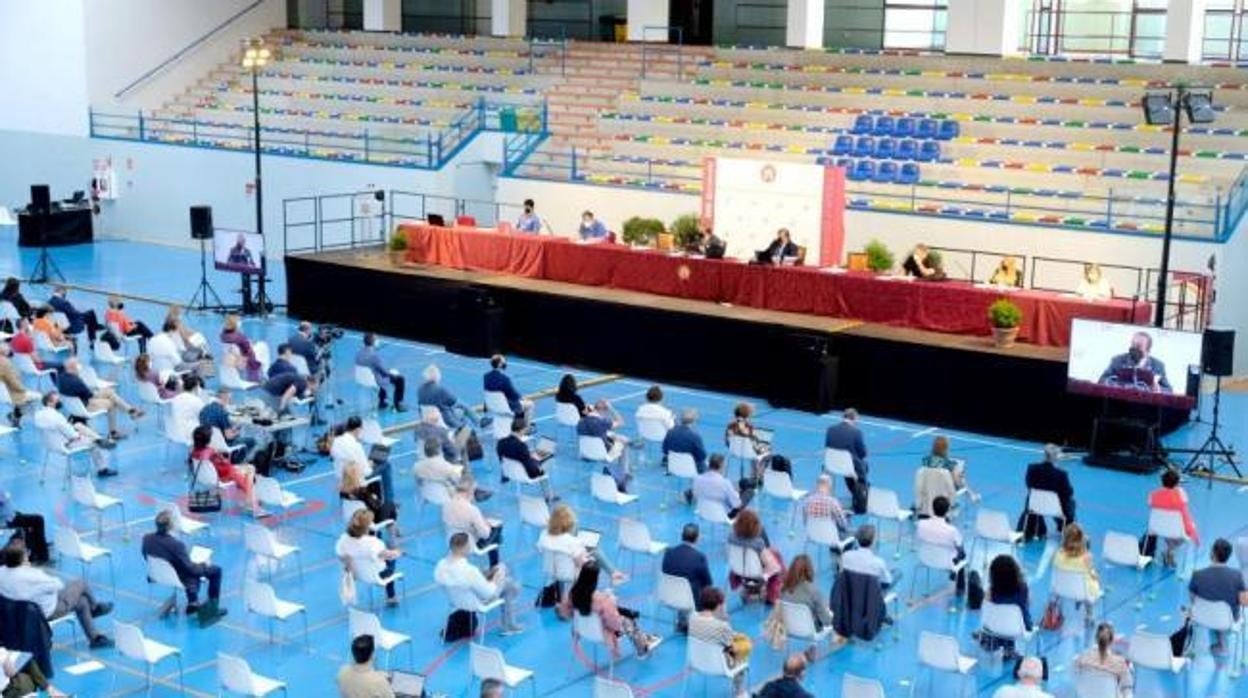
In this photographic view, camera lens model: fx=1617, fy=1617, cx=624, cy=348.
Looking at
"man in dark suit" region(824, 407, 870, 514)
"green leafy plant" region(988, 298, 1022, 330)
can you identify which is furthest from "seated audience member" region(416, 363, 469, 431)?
"green leafy plant" region(988, 298, 1022, 330)

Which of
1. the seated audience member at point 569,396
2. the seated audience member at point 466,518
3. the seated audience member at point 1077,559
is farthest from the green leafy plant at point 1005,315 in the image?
the seated audience member at point 466,518

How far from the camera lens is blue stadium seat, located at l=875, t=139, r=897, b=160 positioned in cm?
3400

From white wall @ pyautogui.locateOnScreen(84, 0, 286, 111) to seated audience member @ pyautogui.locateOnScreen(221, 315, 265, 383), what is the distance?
22061mm

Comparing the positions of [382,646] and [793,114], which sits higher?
[793,114]

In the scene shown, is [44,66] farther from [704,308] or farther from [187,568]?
[187,568]

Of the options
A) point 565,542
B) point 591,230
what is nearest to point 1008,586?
point 565,542

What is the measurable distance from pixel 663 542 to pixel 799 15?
77.0 feet

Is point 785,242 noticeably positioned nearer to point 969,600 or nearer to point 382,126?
point 969,600

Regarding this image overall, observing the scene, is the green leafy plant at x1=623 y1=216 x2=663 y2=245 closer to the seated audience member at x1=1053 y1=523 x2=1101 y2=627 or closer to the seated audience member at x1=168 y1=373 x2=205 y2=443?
the seated audience member at x1=168 y1=373 x2=205 y2=443

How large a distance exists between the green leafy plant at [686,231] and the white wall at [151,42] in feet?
69.6

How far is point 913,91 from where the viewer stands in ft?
118

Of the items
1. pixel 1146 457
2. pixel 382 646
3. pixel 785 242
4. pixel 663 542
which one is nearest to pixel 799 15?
pixel 785 242

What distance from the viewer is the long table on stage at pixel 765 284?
79.4 feet

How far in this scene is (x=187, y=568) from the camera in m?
15.3
